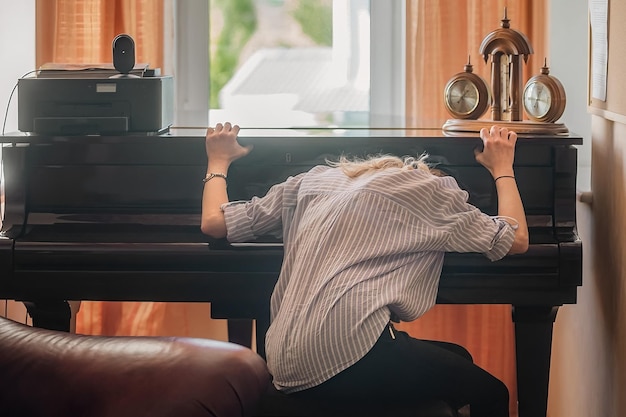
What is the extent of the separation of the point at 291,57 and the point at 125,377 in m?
2.02

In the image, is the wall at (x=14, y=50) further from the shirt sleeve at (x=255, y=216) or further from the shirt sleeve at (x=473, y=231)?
the shirt sleeve at (x=473, y=231)

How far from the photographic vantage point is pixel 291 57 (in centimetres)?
324

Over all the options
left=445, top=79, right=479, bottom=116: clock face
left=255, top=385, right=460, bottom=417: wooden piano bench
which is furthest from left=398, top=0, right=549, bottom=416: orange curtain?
left=255, top=385, right=460, bottom=417: wooden piano bench

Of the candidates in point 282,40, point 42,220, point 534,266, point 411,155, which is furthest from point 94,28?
point 534,266

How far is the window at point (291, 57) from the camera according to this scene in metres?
3.21

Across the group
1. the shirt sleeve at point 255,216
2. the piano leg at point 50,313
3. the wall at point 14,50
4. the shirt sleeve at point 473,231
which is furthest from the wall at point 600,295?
the wall at point 14,50

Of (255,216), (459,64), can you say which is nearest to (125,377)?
(255,216)

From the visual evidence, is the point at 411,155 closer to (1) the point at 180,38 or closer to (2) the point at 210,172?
(2) the point at 210,172

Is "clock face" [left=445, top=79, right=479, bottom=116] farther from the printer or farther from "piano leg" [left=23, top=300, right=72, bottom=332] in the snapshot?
"piano leg" [left=23, top=300, right=72, bottom=332]

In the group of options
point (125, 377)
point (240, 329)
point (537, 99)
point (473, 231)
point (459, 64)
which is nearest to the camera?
point (125, 377)

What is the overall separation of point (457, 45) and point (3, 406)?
1.95m

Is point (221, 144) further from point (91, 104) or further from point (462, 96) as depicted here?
point (462, 96)

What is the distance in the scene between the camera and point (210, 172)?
2.12 meters

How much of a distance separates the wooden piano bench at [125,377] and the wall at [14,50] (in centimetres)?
151
